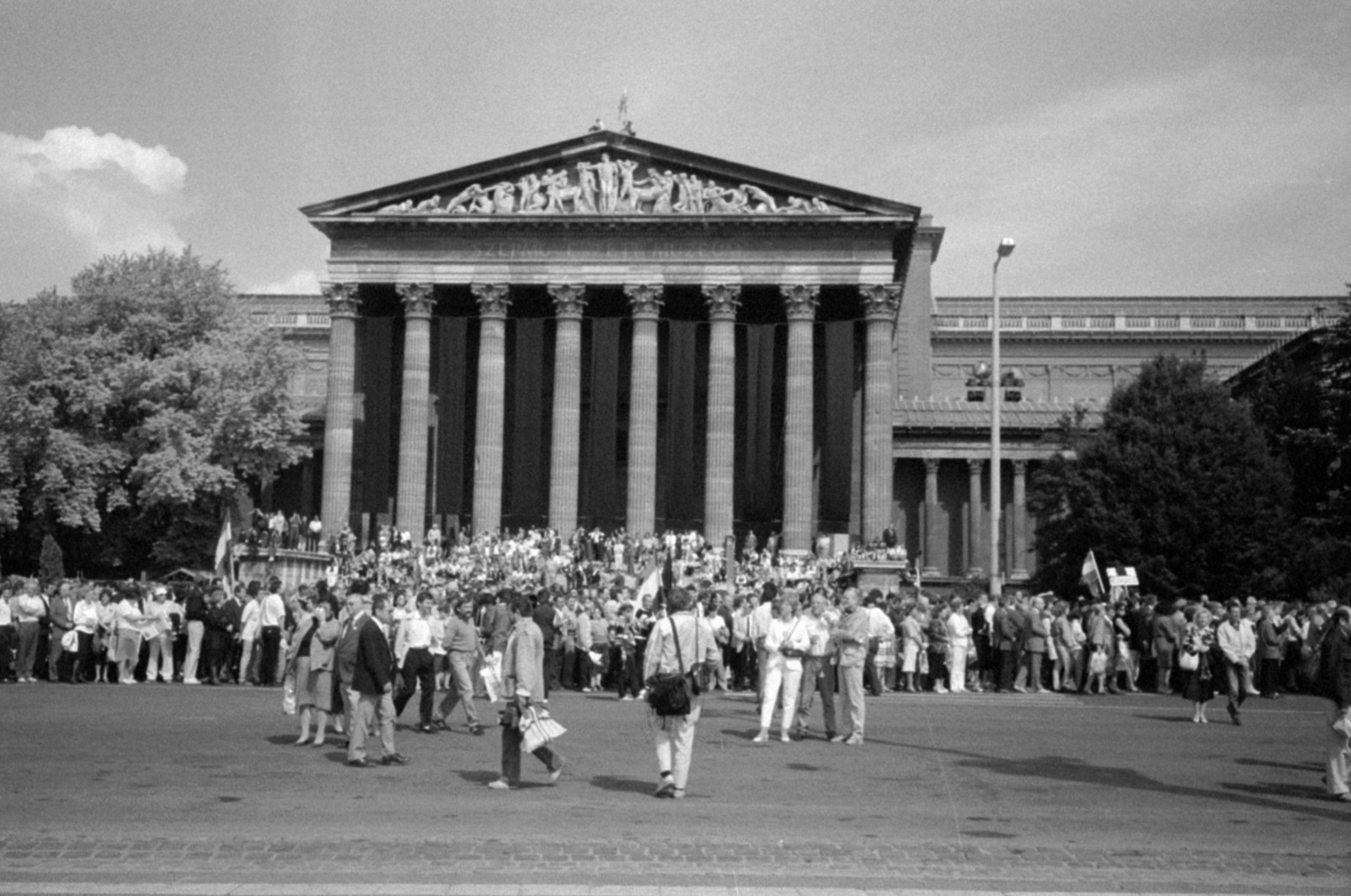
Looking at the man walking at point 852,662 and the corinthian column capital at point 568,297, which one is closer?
the man walking at point 852,662

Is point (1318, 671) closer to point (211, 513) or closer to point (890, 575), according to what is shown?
point (890, 575)

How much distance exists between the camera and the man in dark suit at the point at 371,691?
16297 millimetres

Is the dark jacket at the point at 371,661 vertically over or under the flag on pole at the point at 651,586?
under

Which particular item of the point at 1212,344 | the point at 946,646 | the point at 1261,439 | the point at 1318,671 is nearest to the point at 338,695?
the point at 1318,671

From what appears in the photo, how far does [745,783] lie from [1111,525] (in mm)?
40445

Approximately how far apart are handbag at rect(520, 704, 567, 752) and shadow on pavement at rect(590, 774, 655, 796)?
2.97 feet

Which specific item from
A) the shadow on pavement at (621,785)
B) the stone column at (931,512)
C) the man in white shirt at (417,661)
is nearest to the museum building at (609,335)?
the stone column at (931,512)

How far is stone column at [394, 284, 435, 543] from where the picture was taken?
58281mm

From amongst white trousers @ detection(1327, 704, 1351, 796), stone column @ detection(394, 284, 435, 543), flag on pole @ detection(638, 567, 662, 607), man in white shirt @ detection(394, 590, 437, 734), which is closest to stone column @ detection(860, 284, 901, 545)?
stone column @ detection(394, 284, 435, 543)

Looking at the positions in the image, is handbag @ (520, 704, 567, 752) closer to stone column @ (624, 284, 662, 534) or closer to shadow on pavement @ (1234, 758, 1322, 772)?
shadow on pavement @ (1234, 758, 1322, 772)

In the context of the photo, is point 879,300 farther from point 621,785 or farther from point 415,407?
point 621,785

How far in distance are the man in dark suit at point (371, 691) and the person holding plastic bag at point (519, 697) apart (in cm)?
196

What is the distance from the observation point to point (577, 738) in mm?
19891

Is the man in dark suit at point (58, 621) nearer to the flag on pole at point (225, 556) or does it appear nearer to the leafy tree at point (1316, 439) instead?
the flag on pole at point (225, 556)
